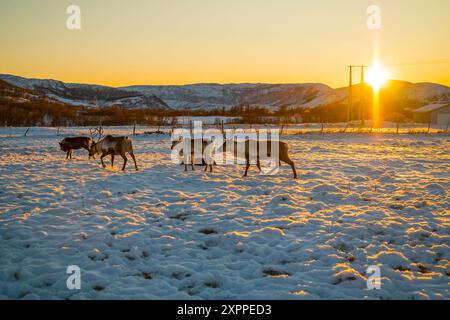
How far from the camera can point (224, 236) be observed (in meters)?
6.55

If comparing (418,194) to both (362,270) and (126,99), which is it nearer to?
(362,270)

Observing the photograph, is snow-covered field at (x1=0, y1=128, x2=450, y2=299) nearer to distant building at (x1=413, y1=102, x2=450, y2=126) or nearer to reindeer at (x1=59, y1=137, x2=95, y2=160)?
reindeer at (x1=59, y1=137, x2=95, y2=160)

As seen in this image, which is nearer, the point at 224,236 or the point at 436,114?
the point at 224,236

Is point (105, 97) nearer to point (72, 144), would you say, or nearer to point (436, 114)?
point (436, 114)

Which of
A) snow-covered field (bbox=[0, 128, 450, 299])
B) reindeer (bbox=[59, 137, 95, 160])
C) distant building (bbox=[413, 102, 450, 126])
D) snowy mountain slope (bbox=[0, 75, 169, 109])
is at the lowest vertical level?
snow-covered field (bbox=[0, 128, 450, 299])

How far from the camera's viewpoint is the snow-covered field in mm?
4816

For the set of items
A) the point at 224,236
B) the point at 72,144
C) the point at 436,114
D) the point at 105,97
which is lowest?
the point at 224,236

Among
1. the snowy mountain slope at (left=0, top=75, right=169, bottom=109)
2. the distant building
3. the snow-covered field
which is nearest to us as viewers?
the snow-covered field

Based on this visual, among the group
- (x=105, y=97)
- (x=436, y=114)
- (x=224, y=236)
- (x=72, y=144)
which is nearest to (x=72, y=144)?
(x=72, y=144)

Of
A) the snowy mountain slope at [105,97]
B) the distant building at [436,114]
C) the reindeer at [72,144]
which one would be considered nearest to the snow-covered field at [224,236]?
the reindeer at [72,144]

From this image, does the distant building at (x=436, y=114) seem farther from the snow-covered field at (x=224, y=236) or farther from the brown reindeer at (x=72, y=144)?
the brown reindeer at (x=72, y=144)

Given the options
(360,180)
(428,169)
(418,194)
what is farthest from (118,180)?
(428,169)

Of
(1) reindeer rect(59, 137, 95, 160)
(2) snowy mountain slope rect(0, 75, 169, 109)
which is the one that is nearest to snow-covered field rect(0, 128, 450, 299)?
(1) reindeer rect(59, 137, 95, 160)
